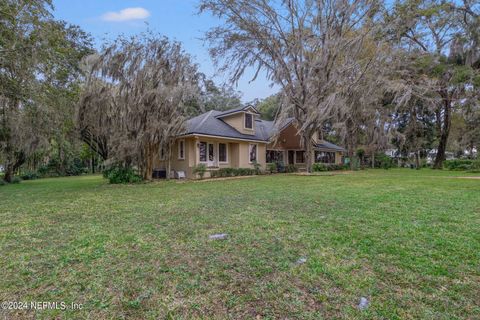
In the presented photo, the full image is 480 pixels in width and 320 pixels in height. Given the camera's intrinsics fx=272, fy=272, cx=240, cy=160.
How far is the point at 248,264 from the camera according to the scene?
322 centimetres

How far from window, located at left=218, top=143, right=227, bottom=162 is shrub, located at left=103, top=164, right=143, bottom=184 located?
19.4 feet

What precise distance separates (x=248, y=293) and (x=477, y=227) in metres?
4.41

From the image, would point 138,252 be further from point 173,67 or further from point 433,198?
point 173,67

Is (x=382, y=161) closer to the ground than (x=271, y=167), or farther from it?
farther from it

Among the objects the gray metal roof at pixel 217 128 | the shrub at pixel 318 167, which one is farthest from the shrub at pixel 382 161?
the gray metal roof at pixel 217 128

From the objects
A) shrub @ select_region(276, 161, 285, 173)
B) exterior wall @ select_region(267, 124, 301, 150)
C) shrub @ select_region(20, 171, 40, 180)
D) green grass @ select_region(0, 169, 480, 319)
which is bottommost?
green grass @ select_region(0, 169, 480, 319)

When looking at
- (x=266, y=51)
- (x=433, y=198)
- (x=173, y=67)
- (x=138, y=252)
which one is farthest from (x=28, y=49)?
(x=433, y=198)

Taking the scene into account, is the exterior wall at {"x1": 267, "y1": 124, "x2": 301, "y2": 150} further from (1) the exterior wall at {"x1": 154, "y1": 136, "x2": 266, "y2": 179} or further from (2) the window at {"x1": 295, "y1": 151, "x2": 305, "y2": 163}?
(1) the exterior wall at {"x1": 154, "y1": 136, "x2": 266, "y2": 179}

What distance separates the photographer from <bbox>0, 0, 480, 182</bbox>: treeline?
10.2 metres

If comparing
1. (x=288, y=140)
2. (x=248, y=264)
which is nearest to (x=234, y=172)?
(x=288, y=140)

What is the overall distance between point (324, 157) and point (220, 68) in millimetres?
14896

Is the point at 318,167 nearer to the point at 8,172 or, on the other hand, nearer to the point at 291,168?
the point at 291,168

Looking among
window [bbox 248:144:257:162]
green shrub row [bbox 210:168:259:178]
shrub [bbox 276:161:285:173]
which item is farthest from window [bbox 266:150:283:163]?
green shrub row [bbox 210:168:259:178]

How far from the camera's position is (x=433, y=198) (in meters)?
7.61
